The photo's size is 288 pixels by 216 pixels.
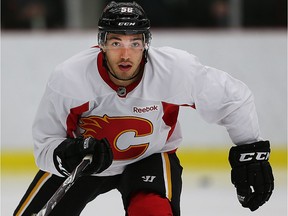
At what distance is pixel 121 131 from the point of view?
2791 millimetres

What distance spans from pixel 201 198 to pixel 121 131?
142cm

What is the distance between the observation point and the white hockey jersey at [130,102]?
2.73 metres

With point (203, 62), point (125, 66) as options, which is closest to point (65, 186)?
point (125, 66)

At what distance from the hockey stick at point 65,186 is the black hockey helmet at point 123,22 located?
45 cm

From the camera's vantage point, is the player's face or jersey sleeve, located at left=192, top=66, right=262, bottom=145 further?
jersey sleeve, located at left=192, top=66, right=262, bottom=145

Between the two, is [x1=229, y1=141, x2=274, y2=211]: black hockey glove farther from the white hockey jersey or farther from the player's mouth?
the player's mouth

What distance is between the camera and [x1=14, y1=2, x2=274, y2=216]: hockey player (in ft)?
8.77

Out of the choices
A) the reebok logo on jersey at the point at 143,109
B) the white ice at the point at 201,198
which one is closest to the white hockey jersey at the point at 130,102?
the reebok logo on jersey at the point at 143,109

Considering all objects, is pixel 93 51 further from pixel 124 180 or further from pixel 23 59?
pixel 23 59

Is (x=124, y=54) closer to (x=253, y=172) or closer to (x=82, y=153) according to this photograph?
(x=82, y=153)

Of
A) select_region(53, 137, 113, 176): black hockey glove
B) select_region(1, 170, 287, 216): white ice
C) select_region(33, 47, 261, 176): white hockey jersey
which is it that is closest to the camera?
select_region(53, 137, 113, 176): black hockey glove

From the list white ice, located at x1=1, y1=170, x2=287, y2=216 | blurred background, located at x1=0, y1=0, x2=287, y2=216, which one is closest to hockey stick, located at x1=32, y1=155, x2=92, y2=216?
white ice, located at x1=1, y1=170, x2=287, y2=216

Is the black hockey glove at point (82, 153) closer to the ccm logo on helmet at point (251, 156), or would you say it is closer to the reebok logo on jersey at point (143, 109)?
the reebok logo on jersey at point (143, 109)

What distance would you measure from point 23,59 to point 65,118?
7.13 ft
